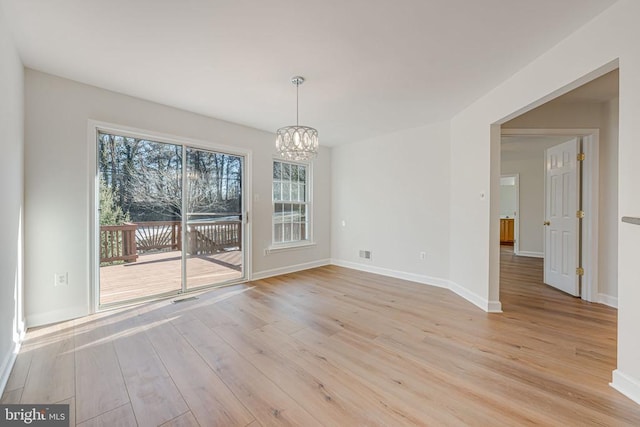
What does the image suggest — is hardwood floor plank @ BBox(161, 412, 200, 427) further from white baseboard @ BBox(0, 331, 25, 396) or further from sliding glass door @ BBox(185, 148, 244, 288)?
sliding glass door @ BBox(185, 148, 244, 288)

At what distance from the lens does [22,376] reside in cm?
178

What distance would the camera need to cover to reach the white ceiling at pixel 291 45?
Result: 1.73m

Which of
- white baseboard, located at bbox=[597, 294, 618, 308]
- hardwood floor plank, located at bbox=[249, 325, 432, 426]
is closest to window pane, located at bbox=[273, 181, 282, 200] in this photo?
hardwood floor plank, located at bbox=[249, 325, 432, 426]

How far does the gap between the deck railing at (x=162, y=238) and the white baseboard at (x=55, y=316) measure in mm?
539

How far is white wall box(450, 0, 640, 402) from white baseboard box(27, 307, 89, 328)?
14.4 feet

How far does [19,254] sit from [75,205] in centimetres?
63

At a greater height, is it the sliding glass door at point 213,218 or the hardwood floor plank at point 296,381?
the sliding glass door at point 213,218

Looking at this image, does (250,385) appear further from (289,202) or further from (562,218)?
(562,218)

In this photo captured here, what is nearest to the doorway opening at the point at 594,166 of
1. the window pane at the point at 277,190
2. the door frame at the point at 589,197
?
the door frame at the point at 589,197

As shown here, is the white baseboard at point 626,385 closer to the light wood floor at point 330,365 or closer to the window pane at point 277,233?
the light wood floor at point 330,365

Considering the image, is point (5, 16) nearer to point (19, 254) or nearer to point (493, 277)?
point (19, 254)

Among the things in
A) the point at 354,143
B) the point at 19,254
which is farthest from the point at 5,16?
the point at 354,143

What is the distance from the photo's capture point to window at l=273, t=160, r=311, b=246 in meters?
4.71

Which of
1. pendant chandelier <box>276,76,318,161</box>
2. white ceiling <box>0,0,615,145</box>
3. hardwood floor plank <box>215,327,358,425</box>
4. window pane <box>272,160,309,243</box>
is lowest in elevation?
hardwood floor plank <box>215,327,358,425</box>
